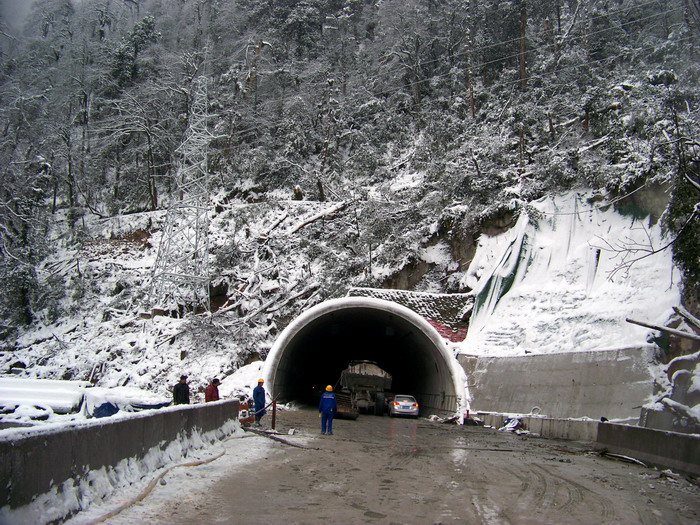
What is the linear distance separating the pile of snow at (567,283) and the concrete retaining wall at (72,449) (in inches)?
520

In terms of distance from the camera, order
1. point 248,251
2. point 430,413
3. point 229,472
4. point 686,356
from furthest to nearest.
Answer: point 248,251, point 430,413, point 686,356, point 229,472

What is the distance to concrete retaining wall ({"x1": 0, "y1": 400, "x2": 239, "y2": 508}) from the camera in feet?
12.7

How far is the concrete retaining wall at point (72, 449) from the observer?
12.7 ft

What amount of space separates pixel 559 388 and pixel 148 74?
41774 millimetres

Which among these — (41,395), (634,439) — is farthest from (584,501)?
(41,395)

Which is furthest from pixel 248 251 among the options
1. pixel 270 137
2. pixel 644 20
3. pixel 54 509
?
pixel 644 20

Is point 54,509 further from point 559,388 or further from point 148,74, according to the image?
point 148,74

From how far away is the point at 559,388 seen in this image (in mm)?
16891

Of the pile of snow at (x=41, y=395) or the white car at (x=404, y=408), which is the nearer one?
the pile of snow at (x=41, y=395)

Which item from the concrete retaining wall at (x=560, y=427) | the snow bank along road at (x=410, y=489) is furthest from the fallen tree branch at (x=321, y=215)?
the snow bank along road at (x=410, y=489)

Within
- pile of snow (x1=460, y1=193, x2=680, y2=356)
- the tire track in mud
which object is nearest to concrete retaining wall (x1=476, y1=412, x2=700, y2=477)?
the tire track in mud

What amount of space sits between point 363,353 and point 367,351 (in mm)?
1098

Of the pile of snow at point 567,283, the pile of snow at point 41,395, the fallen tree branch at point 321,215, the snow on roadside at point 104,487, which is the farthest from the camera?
the fallen tree branch at point 321,215

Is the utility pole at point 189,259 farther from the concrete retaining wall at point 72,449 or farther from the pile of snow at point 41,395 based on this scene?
the concrete retaining wall at point 72,449
